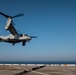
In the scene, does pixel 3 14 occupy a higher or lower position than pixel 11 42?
higher

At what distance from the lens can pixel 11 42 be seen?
69.9 m

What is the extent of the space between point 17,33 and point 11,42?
3.99 meters

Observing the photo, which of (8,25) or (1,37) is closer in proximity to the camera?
(8,25)

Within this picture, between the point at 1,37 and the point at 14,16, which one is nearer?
the point at 14,16

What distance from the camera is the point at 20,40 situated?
224 ft

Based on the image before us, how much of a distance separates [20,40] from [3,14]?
1066cm

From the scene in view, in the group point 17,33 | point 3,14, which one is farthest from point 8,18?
point 17,33

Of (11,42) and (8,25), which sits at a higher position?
(8,25)

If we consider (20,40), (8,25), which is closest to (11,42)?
(20,40)

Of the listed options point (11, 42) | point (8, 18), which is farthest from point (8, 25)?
point (11, 42)

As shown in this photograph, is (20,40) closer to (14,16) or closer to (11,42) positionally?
(11,42)

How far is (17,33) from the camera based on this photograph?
69.1 metres

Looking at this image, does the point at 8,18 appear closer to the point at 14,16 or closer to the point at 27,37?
the point at 14,16

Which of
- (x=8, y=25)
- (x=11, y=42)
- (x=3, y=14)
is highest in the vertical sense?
(x=3, y=14)
